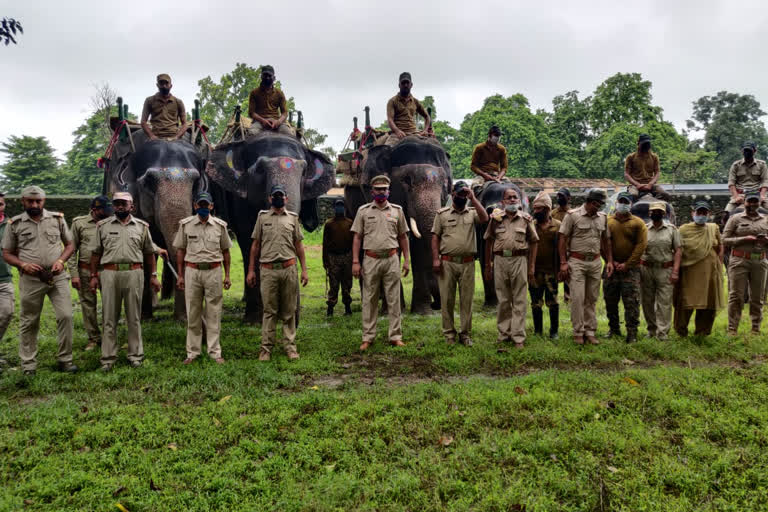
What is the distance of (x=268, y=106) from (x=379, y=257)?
12.9 ft

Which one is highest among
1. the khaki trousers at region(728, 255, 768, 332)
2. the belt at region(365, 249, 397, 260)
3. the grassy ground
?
the belt at region(365, 249, 397, 260)

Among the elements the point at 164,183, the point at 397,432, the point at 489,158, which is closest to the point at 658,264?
the point at 489,158

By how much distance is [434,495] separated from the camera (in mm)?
3449

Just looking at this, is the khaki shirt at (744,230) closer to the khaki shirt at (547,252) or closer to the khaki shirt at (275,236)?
the khaki shirt at (547,252)

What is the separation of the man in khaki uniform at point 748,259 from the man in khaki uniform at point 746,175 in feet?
6.51

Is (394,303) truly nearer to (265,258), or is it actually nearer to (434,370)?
(434,370)

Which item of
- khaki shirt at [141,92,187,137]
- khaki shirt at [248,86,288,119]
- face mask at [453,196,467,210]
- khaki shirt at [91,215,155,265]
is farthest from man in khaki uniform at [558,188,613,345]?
khaki shirt at [141,92,187,137]

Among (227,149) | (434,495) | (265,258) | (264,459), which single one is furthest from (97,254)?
(434,495)

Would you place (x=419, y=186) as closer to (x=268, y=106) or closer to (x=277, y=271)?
(x=268, y=106)

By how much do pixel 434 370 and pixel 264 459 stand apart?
8.61ft

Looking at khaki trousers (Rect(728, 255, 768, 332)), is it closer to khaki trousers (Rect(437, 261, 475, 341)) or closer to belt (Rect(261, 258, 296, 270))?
khaki trousers (Rect(437, 261, 475, 341))

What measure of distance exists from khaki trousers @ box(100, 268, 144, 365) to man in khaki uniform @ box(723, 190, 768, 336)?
331 inches

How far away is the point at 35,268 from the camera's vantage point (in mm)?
5762

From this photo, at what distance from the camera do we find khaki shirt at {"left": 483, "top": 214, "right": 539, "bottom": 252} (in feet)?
22.5
